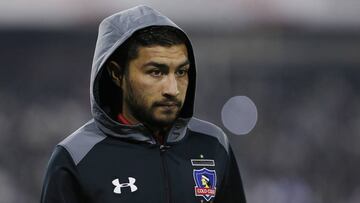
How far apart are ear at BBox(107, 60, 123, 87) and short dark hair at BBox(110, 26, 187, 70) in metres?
0.04

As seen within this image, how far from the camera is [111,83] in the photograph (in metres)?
2.45

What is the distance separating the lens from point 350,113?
10.1 meters

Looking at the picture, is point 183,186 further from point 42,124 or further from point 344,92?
point 344,92

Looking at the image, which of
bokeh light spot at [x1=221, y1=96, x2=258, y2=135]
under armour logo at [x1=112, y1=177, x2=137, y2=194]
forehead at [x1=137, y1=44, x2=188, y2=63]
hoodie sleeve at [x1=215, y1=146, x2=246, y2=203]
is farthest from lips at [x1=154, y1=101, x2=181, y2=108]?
bokeh light spot at [x1=221, y1=96, x2=258, y2=135]

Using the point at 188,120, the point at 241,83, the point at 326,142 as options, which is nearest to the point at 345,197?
the point at 326,142

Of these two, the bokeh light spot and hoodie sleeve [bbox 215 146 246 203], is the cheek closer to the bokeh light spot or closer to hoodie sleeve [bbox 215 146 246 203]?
hoodie sleeve [bbox 215 146 246 203]

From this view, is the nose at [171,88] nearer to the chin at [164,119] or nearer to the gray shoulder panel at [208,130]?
the chin at [164,119]

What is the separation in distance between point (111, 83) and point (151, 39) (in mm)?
225

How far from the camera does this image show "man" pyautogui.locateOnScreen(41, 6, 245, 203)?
2273 millimetres

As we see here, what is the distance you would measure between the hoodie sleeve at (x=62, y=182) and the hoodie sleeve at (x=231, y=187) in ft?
1.42

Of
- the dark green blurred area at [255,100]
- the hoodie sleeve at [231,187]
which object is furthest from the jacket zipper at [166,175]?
the dark green blurred area at [255,100]

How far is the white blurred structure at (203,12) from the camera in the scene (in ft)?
29.7

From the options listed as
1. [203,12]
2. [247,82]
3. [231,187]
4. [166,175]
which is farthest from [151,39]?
[247,82]

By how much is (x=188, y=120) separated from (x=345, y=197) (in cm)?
763
